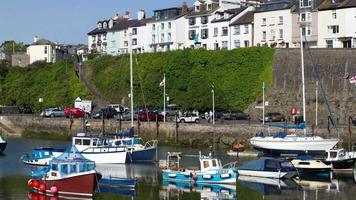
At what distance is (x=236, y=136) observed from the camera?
5450 cm

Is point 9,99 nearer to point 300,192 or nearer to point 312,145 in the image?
point 312,145

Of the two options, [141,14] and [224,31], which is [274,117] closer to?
[224,31]

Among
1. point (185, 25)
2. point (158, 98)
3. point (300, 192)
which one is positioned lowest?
point (300, 192)

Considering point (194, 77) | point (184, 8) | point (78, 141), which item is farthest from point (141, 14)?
point (78, 141)

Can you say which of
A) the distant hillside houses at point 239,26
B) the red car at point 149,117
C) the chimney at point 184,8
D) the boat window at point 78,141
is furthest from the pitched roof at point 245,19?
the boat window at point 78,141

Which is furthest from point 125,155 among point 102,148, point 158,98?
point 158,98

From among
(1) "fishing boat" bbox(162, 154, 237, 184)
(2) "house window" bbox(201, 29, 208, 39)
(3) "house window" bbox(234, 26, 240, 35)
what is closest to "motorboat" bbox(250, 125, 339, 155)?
(1) "fishing boat" bbox(162, 154, 237, 184)

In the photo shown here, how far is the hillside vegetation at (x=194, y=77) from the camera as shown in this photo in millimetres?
67875

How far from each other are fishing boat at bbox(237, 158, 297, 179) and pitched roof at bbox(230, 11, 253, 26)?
141 ft

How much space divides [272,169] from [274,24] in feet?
136

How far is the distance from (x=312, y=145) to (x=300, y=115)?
1480 cm

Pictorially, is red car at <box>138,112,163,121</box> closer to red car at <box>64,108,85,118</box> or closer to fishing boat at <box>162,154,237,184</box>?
red car at <box>64,108,85,118</box>

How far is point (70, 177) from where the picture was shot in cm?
3200

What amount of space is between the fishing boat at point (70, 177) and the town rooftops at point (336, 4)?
45213mm
